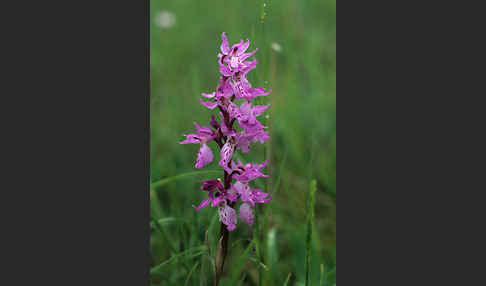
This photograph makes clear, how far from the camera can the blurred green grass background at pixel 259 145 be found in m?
2.30

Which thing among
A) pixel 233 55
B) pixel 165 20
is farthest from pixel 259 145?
pixel 165 20

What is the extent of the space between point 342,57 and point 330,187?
1.29m

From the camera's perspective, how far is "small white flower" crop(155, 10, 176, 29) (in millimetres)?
5027

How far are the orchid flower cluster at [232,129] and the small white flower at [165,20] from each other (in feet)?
11.3

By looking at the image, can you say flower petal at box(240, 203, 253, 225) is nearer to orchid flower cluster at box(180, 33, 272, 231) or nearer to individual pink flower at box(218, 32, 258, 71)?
orchid flower cluster at box(180, 33, 272, 231)

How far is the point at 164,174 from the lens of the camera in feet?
10.2

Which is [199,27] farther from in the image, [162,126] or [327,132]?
[327,132]

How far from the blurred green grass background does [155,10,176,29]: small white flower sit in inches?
0.7

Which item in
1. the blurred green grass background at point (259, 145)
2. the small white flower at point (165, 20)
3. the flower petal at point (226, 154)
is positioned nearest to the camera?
the flower petal at point (226, 154)

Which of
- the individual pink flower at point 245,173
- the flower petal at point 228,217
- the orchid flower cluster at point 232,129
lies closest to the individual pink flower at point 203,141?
the orchid flower cluster at point 232,129

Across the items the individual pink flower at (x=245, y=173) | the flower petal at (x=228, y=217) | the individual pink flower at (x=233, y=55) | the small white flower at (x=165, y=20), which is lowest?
the flower petal at (x=228, y=217)

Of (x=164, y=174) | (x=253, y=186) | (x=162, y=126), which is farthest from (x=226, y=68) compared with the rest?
(x=162, y=126)

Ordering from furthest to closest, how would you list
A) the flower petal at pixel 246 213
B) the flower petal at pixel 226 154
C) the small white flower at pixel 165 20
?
the small white flower at pixel 165 20 → the flower petal at pixel 246 213 → the flower petal at pixel 226 154

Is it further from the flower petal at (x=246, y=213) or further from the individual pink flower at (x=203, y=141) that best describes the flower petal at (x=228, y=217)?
the individual pink flower at (x=203, y=141)
